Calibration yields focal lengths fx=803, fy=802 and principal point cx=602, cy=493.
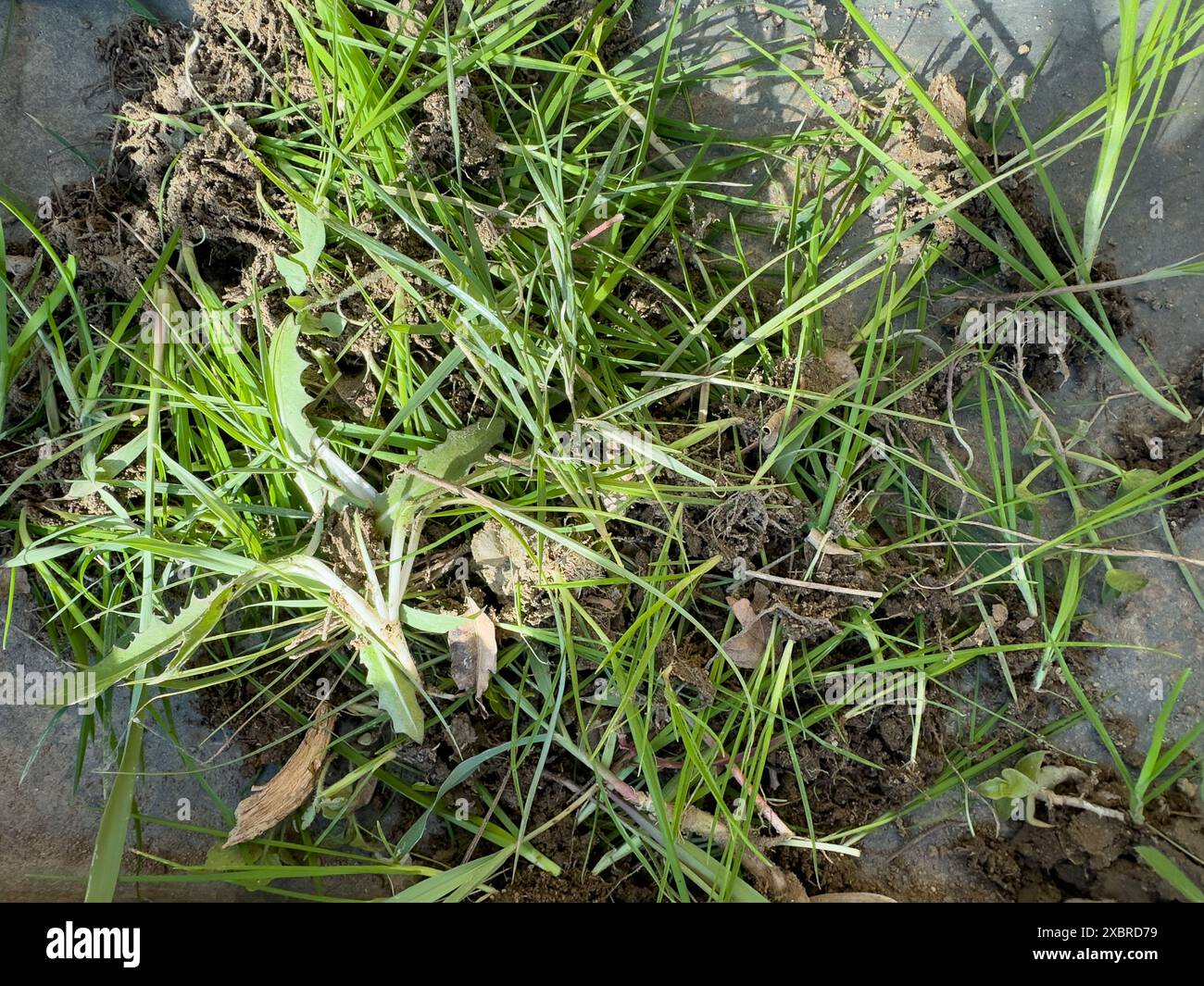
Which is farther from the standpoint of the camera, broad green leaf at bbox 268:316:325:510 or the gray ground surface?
the gray ground surface

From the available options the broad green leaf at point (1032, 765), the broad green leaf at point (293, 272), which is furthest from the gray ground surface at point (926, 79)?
the broad green leaf at point (293, 272)

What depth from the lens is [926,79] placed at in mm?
1415

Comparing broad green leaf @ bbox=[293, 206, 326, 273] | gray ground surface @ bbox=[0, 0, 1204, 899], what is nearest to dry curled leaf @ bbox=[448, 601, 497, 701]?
gray ground surface @ bbox=[0, 0, 1204, 899]

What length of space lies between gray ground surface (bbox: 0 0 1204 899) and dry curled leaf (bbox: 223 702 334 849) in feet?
0.49

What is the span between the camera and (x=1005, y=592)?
4.42 ft

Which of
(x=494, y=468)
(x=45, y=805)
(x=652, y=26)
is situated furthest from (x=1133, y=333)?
(x=45, y=805)

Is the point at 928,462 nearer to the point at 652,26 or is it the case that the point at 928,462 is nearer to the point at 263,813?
the point at 652,26

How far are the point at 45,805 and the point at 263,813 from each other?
1.45 feet

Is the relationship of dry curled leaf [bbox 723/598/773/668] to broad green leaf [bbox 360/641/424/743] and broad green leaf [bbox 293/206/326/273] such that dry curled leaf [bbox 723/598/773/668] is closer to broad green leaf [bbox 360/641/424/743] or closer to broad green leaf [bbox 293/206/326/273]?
broad green leaf [bbox 360/641/424/743]

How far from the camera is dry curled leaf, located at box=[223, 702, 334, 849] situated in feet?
3.98

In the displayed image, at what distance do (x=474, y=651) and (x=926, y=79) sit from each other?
125 cm

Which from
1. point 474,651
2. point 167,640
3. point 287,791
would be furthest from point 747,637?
point 167,640

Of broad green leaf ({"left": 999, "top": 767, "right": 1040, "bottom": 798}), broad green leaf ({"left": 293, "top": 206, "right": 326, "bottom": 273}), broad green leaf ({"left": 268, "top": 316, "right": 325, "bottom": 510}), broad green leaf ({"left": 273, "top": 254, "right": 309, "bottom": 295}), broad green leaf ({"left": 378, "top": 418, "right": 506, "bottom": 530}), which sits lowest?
broad green leaf ({"left": 999, "top": 767, "right": 1040, "bottom": 798})
